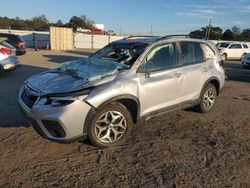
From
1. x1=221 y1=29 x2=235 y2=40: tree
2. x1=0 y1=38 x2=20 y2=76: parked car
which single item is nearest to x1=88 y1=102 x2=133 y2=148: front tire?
x1=0 y1=38 x2=20 y2=76: parked car

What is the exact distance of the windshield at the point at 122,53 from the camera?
573cm

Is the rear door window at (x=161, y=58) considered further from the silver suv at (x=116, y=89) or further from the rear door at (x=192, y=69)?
the rear door at (x=192, y=69)

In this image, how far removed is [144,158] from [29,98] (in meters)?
1.97

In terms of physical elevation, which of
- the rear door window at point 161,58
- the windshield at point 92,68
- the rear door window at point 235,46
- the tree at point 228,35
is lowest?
the tree at point 228,35

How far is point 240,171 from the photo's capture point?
4.45 m

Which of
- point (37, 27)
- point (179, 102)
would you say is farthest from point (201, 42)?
point (37, 27)

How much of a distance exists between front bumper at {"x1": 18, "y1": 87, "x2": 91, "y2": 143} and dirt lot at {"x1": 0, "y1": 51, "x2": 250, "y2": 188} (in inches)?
13.0

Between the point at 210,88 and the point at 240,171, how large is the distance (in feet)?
10.1

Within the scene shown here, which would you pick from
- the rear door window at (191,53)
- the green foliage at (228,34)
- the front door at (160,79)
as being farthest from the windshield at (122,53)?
the green foliage at (228,34)

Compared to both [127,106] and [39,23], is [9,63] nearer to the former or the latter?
[127,106]

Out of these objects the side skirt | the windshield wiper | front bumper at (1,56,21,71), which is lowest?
front bumper at (1,56,21,71)

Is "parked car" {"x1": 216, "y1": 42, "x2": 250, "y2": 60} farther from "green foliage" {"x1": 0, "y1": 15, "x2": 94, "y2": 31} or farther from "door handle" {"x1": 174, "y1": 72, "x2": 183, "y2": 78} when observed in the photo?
"green foliage" {"x1": 0, "y1": 15, "x2": 94, "y2": 31}

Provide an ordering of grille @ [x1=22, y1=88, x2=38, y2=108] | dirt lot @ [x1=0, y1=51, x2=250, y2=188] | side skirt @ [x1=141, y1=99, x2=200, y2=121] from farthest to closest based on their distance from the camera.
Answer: side skirt @ [x1=141, y1=99, x2=200, y2=121] < grille @ [x1=22, y1=88, x2=38, y2=108] < dirt lot @ [x1=0, y1=51, x2=250, y2=188]

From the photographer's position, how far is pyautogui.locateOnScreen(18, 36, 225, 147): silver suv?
4.71 meters
